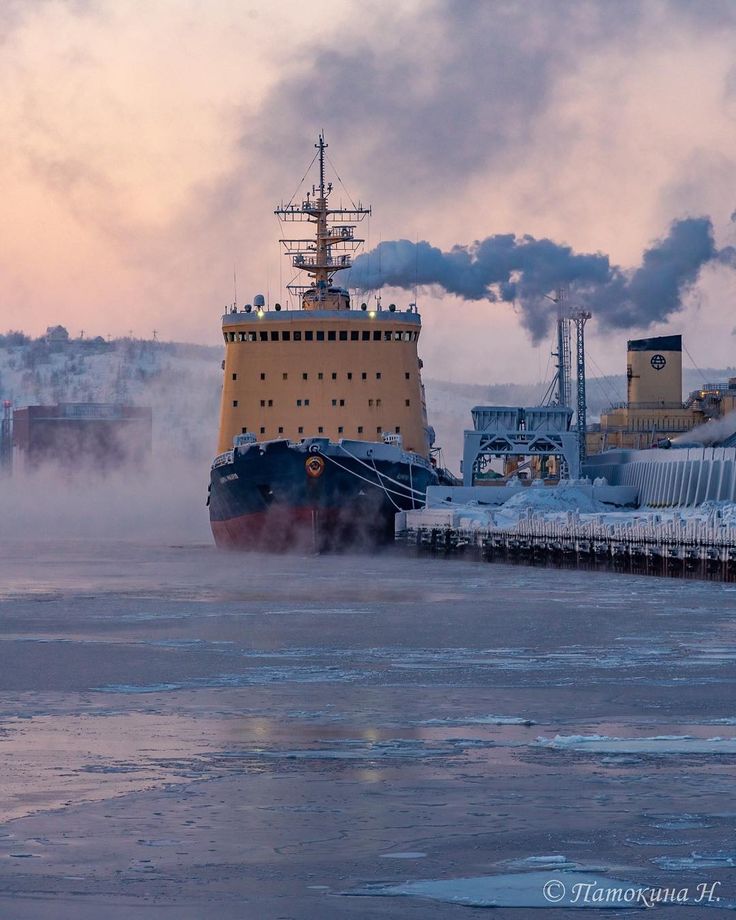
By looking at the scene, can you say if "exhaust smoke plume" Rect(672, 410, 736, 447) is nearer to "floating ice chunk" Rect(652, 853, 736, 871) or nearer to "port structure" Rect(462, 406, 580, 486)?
"port structure" Rect(462, 406, 580, 486)

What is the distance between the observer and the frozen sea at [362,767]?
9633mm

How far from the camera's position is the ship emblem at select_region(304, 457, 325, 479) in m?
59.1

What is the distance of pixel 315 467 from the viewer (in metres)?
59.1

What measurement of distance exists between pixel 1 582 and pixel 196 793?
31770mm

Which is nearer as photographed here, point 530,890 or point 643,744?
point 530,890

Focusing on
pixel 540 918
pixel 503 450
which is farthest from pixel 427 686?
pixel 503 450

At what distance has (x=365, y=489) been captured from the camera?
200ft

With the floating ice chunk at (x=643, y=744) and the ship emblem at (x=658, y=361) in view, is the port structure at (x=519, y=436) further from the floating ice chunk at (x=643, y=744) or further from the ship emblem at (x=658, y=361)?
the floating ice chunk at (x=643, y=744)

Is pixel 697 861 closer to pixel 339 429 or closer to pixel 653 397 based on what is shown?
pixel 339 429

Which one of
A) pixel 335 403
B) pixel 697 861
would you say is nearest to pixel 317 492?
pixel 335 403

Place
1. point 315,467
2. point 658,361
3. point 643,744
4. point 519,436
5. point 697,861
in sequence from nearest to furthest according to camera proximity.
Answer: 1. point 697,861
2. point 643,744
3. point 315,467
4. point 519,436
5. point 658,361

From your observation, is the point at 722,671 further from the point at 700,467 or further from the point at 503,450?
the point at 503,450

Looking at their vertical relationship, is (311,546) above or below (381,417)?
below

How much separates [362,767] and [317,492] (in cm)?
4650
